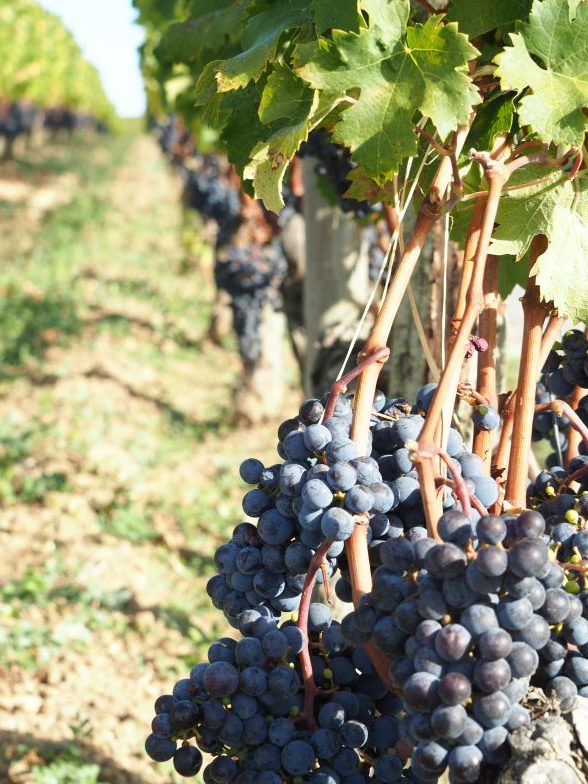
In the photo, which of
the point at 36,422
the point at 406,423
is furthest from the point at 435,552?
the point at 36,422

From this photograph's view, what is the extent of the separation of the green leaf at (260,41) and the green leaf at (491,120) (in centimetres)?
35

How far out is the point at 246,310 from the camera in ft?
24.7

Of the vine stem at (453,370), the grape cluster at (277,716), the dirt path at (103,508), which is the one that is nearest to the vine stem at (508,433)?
the vine stem at (453,370)

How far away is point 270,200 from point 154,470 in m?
5.29

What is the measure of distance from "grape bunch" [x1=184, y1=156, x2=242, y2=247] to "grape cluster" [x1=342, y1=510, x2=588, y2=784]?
6.79 metres

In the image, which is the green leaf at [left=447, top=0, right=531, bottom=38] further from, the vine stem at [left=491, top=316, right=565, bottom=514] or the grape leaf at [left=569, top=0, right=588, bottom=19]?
the vine stem at [left=491, top=316, right=565, bottom=514]

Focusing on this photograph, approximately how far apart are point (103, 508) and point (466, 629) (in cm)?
477

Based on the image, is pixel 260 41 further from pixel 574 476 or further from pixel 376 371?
pixel 574 476

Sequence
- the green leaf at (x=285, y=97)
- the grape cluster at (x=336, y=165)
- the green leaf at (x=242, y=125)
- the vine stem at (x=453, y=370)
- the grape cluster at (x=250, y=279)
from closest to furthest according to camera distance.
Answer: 1. the vine stem at (x=453, y=370)
2. the green leaf at (x=285, y=97)
3. the green leaf at (x=242, y=125)
4. the grape cluster at (x=336, y=165)
5. the grape cluster at (x=250, y=279)

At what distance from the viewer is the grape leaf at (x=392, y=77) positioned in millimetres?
1329

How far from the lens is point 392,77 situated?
53.9 inches

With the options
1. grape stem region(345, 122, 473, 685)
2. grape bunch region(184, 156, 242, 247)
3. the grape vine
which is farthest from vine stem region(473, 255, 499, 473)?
grape bunch region(184, 156, 242, 247)

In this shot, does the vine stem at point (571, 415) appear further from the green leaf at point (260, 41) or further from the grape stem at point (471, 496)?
the green leaf at point (260, 41)

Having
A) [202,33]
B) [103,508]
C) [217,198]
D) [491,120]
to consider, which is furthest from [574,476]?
[217,198]
